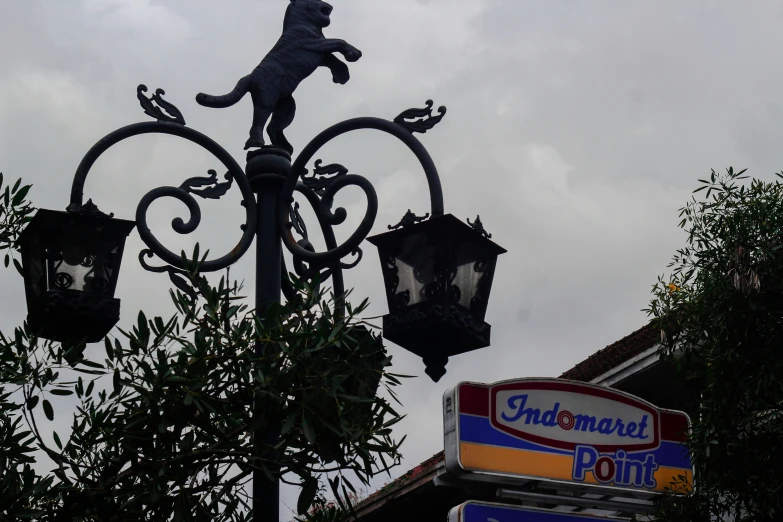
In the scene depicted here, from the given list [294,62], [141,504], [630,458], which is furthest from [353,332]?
[630,458]

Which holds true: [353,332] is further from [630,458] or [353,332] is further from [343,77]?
[630,458]

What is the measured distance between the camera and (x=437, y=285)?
6.64 meters

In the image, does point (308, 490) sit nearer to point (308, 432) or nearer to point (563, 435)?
point (308, 432)

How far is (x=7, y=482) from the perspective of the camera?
574 cm

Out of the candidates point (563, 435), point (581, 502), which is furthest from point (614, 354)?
point (581, 502)

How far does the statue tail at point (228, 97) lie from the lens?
7.79 meters

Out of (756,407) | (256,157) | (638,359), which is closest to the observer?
(256,157)

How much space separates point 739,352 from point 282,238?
3.80 m

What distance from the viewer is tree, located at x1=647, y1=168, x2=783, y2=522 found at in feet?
29.5

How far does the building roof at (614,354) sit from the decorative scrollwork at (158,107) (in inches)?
312

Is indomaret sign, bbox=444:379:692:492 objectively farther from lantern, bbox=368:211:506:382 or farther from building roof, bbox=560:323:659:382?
lantern, bbox=368:211:506:382

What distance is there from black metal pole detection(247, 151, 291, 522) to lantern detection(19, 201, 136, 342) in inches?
33.3

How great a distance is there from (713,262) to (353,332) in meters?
4.20

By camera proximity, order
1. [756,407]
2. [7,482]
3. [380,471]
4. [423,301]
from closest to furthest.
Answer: [7,482] → [380,471] → [423,301] → [756,407]
